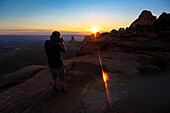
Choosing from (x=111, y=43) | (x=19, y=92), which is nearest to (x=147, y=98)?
(x=19, y=92)

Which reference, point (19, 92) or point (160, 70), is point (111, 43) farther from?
point (19, 92)

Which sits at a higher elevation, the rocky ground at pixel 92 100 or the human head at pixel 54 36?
the human head at pixel 54 36

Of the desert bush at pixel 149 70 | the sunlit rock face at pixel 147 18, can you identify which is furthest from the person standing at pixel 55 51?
the sunlit rock face at pixel 147 18

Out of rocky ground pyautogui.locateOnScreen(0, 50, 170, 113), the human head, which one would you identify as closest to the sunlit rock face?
rocky ground pyautogui.locateOnScreen(0, 50, 170, 113)

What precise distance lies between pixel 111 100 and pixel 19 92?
4.01 meters

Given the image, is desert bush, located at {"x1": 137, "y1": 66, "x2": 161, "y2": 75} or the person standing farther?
desert bush, located at {"x1": 137, "y1": 66, "x2": 161, "y2": 75}

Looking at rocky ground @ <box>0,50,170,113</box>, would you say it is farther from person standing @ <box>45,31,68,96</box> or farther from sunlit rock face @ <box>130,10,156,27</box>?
sunlit rock face @ <box>130,10,156,27</box>

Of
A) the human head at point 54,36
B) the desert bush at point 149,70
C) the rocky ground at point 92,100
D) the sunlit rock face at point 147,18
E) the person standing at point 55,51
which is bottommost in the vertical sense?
the rocky ground at point 92,100

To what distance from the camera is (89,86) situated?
4.05m

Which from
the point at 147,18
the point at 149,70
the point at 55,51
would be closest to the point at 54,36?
the point at 55,51

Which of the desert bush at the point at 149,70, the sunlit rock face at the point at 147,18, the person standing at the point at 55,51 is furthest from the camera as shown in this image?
the sunlit rock face at the point at 147,18

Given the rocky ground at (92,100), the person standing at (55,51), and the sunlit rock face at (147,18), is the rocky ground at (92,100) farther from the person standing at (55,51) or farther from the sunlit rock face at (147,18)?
the sunlit rock face at (147,18)

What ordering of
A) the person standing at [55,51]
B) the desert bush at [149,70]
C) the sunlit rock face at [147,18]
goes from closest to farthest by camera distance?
the person standing at [55,51] < the desert bush at [149,70] < the sunlit rock face at [147,18]

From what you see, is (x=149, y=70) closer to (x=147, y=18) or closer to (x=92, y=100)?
(x=92, y=100)
